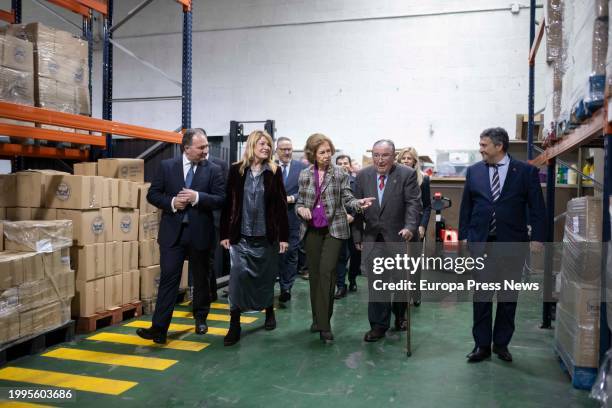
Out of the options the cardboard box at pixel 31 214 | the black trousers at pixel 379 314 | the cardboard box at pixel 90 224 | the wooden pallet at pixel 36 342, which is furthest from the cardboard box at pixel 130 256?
the black trousers at pixel 379 314

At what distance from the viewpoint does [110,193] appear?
535 centimetres

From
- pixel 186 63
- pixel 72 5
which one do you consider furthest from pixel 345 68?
pixel 72 5

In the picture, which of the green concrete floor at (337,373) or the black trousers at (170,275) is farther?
the black trousers at (170,275)

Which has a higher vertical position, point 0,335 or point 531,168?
point 531,168

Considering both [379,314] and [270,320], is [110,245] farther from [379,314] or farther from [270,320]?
[379,314]

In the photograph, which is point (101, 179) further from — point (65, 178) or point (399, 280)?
point (399, 280)

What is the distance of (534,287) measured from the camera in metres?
7.22

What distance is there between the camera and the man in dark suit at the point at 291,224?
637 cm

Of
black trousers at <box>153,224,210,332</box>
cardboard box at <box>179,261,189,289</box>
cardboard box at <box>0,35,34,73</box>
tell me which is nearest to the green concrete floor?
black trousers at <box>153,224,210,332</box>

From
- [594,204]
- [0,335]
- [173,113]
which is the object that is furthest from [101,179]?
[173,113]

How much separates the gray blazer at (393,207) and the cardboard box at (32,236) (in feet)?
9.09

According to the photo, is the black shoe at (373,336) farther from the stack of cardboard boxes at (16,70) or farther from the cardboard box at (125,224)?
the stack of cardboard boxes at (16,70)

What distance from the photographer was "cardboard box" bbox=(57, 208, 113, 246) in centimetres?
500

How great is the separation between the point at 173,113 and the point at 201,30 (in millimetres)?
2077
